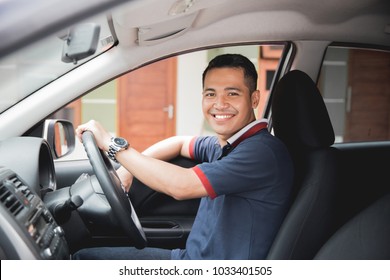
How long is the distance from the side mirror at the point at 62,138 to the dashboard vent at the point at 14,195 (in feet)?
1.91

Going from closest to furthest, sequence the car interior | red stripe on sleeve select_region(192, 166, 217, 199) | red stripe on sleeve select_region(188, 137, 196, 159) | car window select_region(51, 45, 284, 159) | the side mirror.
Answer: the car interior
red stripe on sleeve select_region(192, 166, 217, 199)
the side mirror
red stripe on sleeve select_region(188, 137, 196, 159)
car window select_region(51, 45, 284, 159)

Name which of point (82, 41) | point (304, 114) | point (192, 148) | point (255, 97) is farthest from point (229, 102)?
point (82, 41)

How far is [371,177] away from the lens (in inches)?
74.4

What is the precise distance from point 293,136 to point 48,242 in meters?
0.83

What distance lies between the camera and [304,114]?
147cm

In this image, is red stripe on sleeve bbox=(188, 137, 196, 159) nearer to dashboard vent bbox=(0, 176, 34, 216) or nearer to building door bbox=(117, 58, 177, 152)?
dashboard vent bbox=(0, 176, 34, 216)

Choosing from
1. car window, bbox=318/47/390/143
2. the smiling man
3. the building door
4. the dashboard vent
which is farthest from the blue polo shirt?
car window, bbox=318/47/390/143

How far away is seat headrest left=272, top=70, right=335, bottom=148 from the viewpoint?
148 cm

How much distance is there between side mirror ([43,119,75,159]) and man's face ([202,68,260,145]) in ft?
2.16

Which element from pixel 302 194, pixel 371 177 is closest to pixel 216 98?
pixel 302 194

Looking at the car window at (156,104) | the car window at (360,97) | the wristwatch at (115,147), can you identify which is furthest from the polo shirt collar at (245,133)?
the car window at (360,97)

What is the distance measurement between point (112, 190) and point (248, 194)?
38 centimetres

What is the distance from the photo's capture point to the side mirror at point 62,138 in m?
1.78
